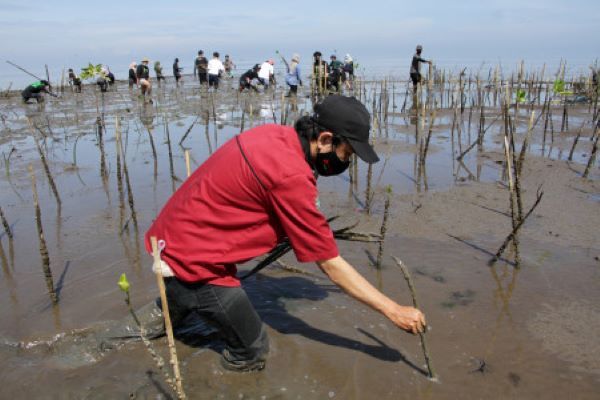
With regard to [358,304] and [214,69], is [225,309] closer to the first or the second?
[358,304]

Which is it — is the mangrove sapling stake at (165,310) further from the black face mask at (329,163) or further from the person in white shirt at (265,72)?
the person in white shirt at (265,72)

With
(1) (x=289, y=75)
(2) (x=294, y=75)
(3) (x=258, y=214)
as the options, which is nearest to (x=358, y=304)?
(3) (x=258, y=214)

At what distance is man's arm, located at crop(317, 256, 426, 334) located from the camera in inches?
85.0

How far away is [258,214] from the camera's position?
2244mm

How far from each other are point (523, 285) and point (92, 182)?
591 cm

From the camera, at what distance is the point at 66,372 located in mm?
2861

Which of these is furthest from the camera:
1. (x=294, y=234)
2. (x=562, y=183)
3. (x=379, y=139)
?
(x=379, y=139)

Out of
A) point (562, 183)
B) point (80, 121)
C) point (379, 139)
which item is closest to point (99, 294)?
point (562, 183)

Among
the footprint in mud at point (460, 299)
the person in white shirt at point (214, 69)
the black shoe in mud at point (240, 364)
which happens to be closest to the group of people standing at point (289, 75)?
the person in white shirt at point (214, 69)

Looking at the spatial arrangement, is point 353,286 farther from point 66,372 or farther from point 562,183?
point 562,183

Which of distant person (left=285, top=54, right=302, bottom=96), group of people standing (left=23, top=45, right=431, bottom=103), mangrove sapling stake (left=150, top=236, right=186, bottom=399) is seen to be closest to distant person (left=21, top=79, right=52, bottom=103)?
group of people standing (left=23, top=45, right=431, bottom=103)

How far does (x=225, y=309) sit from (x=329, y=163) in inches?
A: 37.7

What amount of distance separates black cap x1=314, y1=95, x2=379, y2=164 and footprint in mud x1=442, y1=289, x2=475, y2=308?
6.45 feet

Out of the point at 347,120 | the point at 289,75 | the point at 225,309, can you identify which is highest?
the point at 289,75
